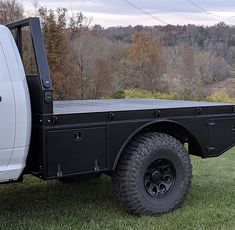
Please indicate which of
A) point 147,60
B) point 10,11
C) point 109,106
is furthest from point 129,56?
point 109,106

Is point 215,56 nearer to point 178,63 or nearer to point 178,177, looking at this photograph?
point 178,63

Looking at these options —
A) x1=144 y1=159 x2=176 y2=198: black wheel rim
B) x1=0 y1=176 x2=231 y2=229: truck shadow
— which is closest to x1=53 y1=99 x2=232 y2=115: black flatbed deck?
x1=144 y1=159 x2=176 y2=198: black wheel rim

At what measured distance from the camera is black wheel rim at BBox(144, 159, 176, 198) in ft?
17.6

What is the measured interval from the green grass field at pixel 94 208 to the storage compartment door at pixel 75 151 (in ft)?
1.97

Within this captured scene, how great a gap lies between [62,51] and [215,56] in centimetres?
2394

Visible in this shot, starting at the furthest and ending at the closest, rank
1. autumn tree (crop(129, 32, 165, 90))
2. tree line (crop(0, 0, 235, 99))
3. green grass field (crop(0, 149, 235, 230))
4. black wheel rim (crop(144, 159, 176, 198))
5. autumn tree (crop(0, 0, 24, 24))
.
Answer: autumn tree (crop(129, 32, 165, 90)) < tree line (crop(0, 0, 235, 99)) < autumn tree (crop(0, 0, 24, 24)) < black wheel rim (crop(144, 159, 176, 198)) < green grass field (crop(0, 149, 235, 230))

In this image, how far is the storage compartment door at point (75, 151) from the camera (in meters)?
4.59

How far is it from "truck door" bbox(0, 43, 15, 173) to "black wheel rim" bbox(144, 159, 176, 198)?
1.54 meters

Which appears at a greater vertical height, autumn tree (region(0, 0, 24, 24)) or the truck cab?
autumn tree (region(0, 0, 24, 24))

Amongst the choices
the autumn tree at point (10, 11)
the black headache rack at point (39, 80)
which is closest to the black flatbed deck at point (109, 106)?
the black headache rack at point (39, 80)

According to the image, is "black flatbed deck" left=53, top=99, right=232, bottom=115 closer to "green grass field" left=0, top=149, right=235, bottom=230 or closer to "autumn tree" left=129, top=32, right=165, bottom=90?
"green grass field" left=0, top=149, right=235, bottom=230

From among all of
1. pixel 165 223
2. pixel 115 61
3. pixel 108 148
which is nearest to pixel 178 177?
pixel 165 223

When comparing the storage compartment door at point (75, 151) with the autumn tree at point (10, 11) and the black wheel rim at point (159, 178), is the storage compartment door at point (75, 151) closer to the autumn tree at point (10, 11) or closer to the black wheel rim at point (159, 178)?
the black wheel rim at point (159, 178)

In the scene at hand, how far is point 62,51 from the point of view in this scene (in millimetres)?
18156
